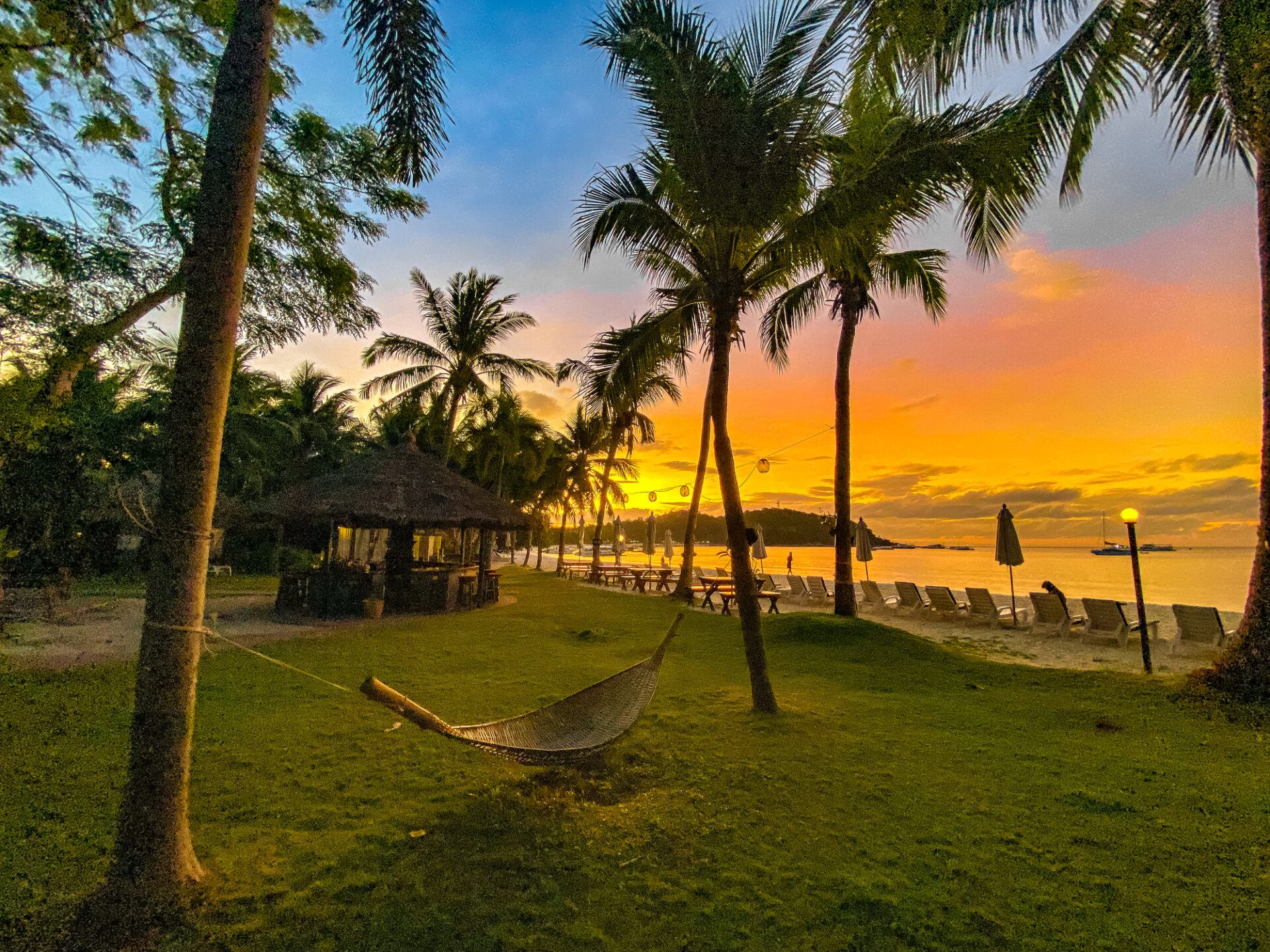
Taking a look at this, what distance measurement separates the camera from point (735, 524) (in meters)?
5.04

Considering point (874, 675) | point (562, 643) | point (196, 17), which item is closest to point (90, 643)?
point (562, 643)

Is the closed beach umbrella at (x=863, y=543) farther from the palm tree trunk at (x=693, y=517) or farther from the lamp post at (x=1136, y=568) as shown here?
the lamp post at (x=1136, y=568)

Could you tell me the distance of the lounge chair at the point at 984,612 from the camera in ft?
37.2

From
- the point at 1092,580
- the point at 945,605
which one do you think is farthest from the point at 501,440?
the point at 1092,580

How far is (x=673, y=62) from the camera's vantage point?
175 inches

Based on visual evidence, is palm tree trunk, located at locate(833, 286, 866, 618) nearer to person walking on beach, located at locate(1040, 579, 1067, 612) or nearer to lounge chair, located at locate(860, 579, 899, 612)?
person walking on beach, located at locate(1040, 579, 1067, 612)

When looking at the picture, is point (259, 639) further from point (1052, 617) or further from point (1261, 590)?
point (1052, 617)

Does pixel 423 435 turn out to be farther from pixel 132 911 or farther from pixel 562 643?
pixel 132 911

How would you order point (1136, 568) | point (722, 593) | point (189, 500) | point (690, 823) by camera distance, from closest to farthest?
point (189, 500) → point (690, 823) → point (1136, 568) → point (722, 593)

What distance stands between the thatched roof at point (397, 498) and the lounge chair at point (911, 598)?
903 centimetres

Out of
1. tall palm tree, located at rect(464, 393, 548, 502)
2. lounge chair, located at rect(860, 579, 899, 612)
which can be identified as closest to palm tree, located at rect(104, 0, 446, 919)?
lounge chair, located at rect(860, 579, 899, 612)

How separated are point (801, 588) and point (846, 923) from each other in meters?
14.2

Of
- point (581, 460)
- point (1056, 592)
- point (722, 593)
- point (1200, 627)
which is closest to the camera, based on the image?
point (1200, 627)

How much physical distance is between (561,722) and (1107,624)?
10564 mm
